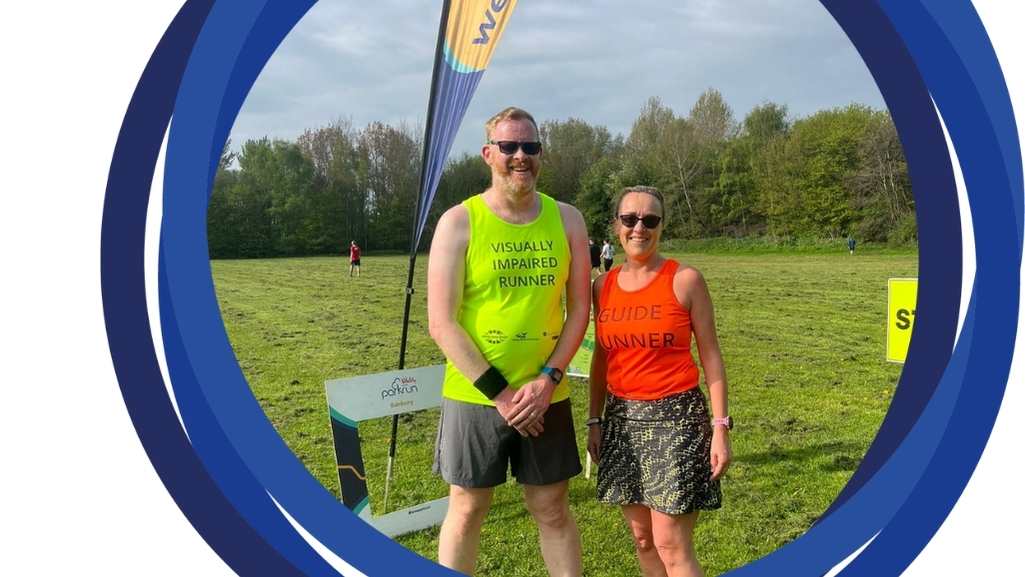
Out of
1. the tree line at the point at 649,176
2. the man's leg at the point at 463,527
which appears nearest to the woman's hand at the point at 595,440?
the man's leg at the point at 463,527

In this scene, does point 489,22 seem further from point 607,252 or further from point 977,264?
point 607,252

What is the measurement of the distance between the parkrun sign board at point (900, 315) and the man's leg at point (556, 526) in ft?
7.31

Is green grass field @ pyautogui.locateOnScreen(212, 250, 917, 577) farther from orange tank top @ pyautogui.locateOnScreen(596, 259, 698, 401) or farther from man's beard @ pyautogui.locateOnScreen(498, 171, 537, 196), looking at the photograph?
man's beard @ pyautogui.locateOnScreen(498, 171, 537, 196)

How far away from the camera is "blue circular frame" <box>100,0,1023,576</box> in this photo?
9.29 ft

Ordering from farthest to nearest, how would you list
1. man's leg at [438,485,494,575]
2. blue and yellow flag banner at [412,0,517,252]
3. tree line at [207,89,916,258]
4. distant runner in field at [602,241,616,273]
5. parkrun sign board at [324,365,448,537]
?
1. tree line at [207,89,916,258]
2. distant runner in field at [602,241,616,273]
3. blue and yellow flag banner at [412,0,517,252]
4. parkrun sign board at [324,365,448,537]
5. man's leg at [438,485,494,575]

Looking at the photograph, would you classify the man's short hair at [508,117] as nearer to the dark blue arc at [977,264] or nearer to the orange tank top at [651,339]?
the orange tank top at [651,339]

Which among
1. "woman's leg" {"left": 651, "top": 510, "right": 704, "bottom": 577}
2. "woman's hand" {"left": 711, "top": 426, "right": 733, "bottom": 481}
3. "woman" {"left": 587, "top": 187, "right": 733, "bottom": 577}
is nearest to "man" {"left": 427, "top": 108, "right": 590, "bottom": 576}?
"woman" {"left": 587, "top": 187, "right": 733, "bottom": 577}

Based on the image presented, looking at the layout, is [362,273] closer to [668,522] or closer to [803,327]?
[803,327]

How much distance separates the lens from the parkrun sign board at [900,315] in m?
4.19

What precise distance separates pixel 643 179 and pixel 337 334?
29.3 metres

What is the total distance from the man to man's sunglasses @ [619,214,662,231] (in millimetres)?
227

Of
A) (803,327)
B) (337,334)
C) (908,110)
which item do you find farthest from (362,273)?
(908,110)

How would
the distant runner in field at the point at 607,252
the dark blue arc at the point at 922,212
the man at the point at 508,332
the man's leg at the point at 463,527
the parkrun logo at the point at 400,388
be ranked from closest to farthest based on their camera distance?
the man at the point at 508,332 → the man's leg at the point at 463,527 → the dark blue arc at the point at 922,212 → the parkrun logo at the point at 400,388 → the distant runner in field at the point at 607,252

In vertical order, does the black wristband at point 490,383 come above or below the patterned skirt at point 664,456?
above
